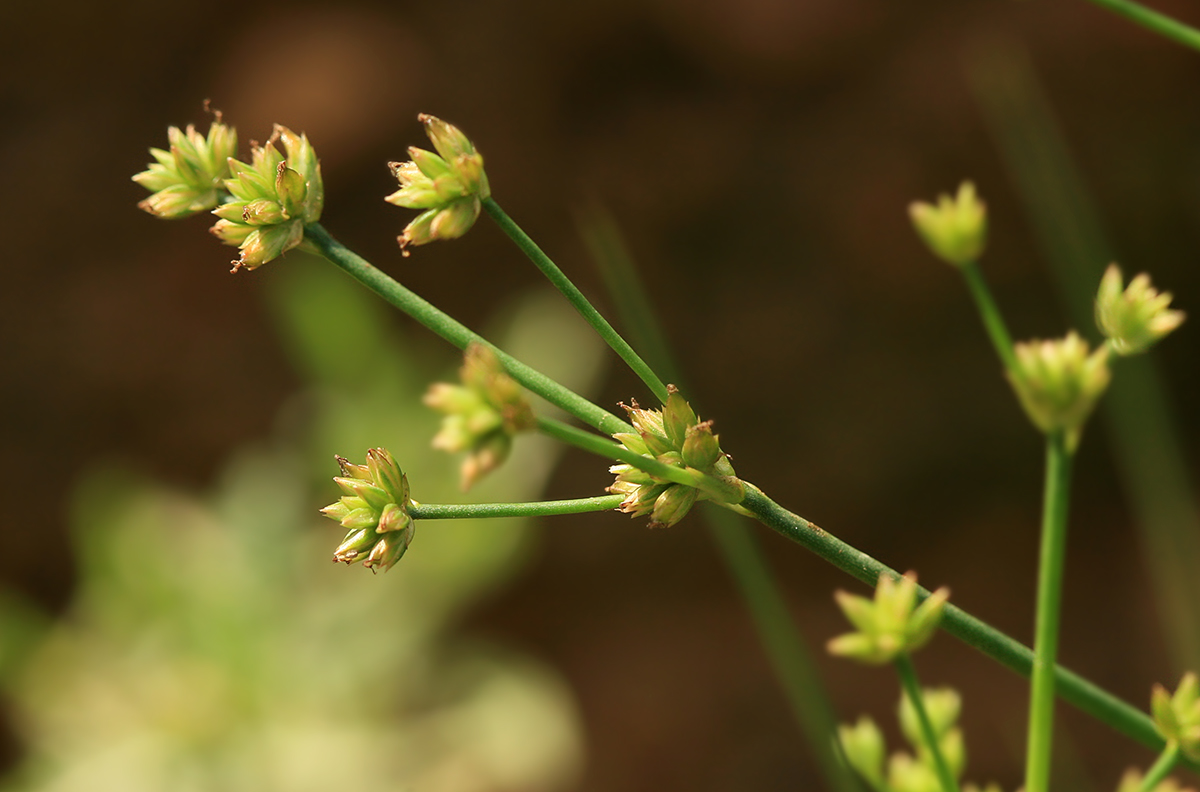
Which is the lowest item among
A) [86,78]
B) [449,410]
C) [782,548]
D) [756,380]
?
[86,78]

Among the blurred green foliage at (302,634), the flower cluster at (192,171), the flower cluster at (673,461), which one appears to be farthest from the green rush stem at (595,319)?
the blurred green foliage at (302,634)

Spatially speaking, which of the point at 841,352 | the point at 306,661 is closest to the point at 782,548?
the point at 841,352

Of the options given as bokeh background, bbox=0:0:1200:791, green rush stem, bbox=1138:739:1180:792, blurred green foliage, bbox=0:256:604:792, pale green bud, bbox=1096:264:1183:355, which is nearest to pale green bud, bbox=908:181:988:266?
pale green bud, bbox=1096:264:1183:355

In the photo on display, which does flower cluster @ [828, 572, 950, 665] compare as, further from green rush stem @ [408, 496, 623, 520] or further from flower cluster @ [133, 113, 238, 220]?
flower cluster @ [133, 113, 238, 220]

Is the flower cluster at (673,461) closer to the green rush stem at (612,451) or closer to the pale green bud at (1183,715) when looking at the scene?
the green rush stem at (612,451)

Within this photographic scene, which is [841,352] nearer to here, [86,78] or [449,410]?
[86,78]

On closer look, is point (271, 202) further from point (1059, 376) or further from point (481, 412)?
point (1059, 376)
